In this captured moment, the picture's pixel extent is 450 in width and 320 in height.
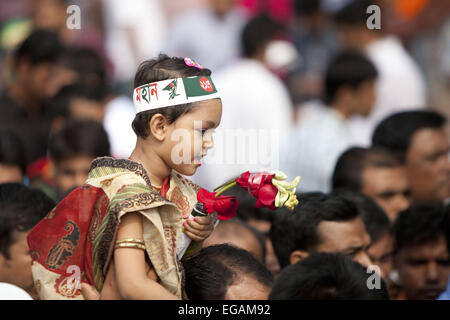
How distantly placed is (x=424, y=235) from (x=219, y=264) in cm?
186

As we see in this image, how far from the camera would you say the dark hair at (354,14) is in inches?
313

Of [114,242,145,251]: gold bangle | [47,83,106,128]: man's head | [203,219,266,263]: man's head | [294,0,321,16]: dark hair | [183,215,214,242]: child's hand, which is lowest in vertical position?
[203,219,266,263]: man's head

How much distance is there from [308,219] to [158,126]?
1168 millimetres

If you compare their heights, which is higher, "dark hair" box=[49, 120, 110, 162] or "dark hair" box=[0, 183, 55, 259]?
"dark hair" box=[49, 120, 110, 162]

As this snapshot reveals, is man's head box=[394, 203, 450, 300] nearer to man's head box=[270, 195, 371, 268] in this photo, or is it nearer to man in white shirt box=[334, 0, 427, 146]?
man's head box=[270, 195, 371, 268]

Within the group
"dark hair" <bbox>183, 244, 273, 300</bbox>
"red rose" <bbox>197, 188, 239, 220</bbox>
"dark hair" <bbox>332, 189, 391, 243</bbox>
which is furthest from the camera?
"dark hair" <bbox>332, 189, 391, 243</bbox>

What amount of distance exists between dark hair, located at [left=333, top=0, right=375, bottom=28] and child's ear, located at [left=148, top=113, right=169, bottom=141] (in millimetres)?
5253

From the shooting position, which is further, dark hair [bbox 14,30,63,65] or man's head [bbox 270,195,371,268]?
dark hair [bbox 14,30,63,65]

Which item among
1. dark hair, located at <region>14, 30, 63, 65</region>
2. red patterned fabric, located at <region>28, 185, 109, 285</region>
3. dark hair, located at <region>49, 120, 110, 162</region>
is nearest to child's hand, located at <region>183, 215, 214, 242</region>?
red patterned fabric, located at <region>28, 185, 109, 285</region>

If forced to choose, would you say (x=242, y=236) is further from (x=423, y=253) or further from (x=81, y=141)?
(x=81, y=141)

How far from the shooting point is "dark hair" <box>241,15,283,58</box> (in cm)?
754

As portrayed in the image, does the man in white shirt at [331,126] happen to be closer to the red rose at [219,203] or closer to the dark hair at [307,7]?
the dark hair at [307,7]

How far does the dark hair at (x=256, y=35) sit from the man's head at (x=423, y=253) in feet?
10.6

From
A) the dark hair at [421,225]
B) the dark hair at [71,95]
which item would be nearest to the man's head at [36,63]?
the dark hair at [71,95]
